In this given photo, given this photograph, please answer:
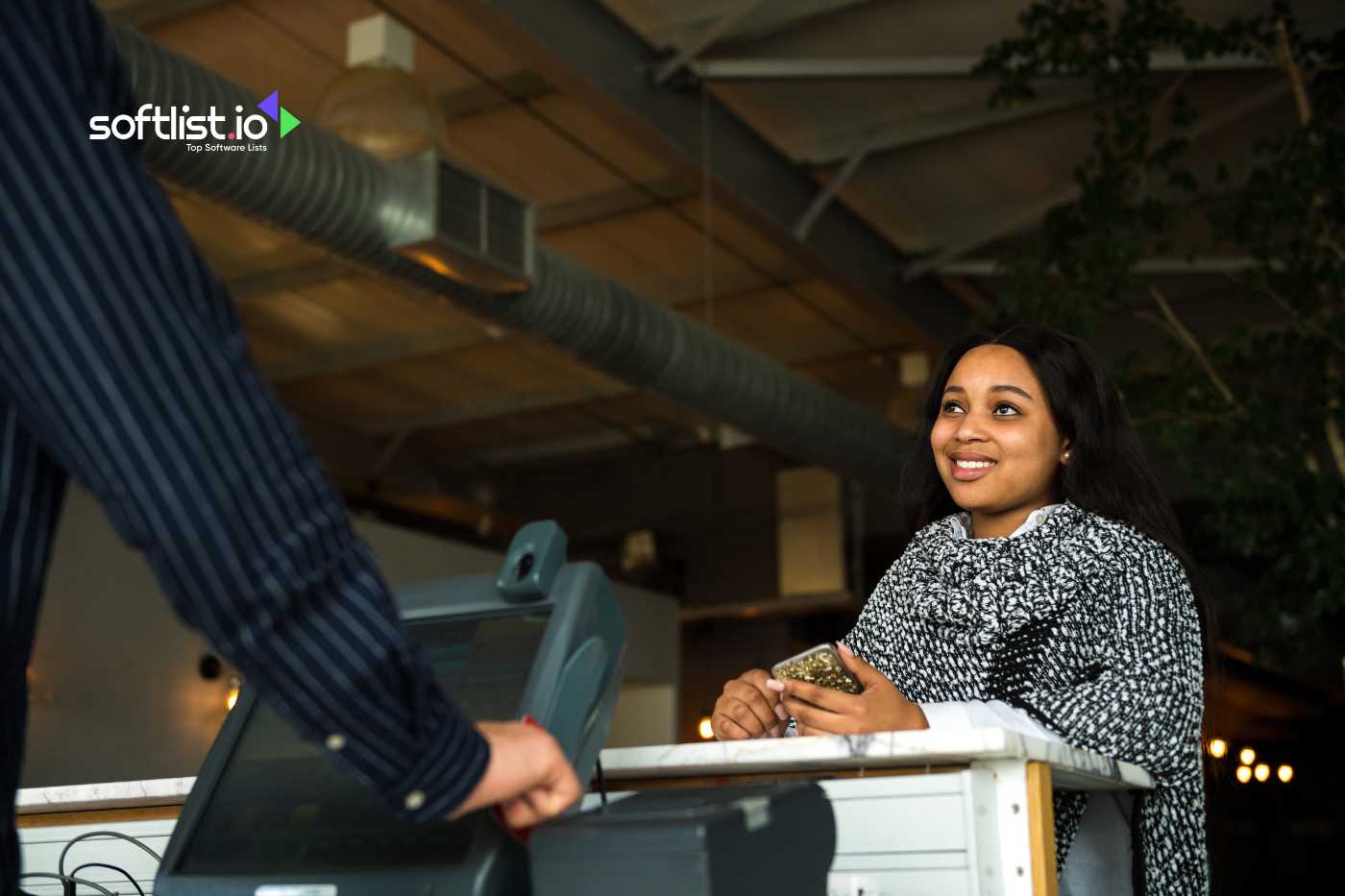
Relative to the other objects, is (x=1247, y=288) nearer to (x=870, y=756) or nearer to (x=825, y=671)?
(x=825, y=671)

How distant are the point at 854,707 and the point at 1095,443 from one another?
67cm

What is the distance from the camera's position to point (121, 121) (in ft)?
2.84

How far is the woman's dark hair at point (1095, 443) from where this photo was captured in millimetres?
1863

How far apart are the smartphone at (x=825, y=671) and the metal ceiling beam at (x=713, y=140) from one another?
2996 millimetres

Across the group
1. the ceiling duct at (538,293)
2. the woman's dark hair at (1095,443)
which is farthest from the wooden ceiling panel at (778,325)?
the woman's dark hair at (1095,443)

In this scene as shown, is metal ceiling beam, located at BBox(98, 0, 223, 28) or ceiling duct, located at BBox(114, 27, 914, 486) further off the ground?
metal ceiling beam, located at BBox(98, 0, 223, 28)

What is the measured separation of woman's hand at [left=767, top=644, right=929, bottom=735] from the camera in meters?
1.41

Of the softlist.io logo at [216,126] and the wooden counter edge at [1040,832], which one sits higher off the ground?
the softlist.io logo at [216,126]

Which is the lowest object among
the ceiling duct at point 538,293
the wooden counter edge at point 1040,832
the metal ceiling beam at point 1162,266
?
the wooden counter edge at point 1040,832

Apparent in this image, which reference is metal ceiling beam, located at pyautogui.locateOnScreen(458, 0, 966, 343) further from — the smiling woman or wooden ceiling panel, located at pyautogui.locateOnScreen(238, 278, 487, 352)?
the smiling woman

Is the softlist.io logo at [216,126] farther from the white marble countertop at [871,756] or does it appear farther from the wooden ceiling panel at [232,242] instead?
the white marble countertop at [871,756]

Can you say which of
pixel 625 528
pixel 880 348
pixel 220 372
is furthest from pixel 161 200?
pixel 625 528

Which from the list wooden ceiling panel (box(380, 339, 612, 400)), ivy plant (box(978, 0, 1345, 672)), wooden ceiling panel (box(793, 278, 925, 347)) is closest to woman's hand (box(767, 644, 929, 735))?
ivy plant (box(978, 0, 1345, 672))

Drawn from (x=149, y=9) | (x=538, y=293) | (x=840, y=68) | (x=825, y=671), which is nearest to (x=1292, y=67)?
(x=840, y=68)
